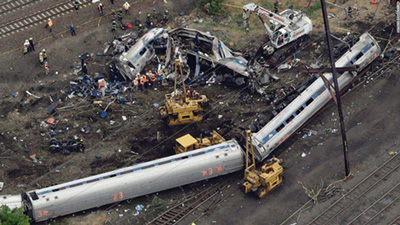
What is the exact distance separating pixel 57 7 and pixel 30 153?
17290mm

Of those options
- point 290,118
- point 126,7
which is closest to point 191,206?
point 290,118

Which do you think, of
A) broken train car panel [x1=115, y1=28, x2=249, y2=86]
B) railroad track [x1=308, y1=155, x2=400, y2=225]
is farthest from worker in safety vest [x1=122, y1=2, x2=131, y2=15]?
railroad track [x1=308, y1=155, x2=400, y2=225]

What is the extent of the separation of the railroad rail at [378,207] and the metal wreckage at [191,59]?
12432 millimetres

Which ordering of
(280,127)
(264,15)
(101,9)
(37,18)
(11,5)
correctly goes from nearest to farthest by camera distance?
(280,127) < (264,15) < (101,9) < (37,18) < (11,5)

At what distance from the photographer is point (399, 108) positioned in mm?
57438

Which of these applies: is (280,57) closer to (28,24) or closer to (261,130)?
(261,130)

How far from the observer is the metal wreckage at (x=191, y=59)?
59.3 m

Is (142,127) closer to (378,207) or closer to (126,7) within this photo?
(126,7)

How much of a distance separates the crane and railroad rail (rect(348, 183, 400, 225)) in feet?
47.9

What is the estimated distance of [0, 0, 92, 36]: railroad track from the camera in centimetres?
6631

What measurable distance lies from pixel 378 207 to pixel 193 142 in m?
12.1

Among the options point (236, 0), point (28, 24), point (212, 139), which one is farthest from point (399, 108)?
point (28, 24)

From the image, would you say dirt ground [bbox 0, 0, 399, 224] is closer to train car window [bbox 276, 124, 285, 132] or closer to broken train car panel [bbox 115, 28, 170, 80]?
train car window [bbox 276, 124, 285, 132]

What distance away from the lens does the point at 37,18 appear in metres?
67.2
